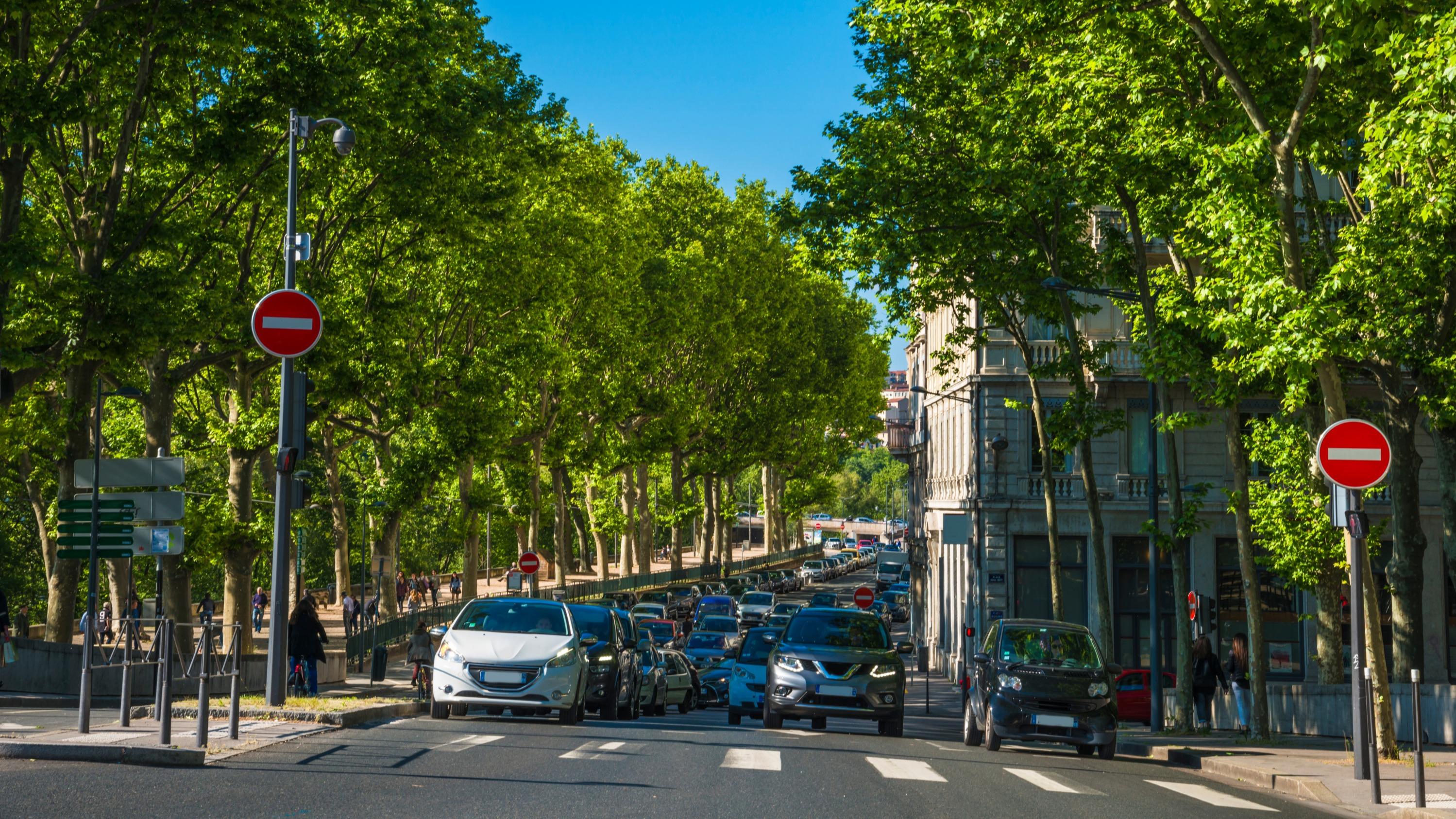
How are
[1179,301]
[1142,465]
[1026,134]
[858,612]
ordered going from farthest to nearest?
[1142,465]
[1026,134]
[858,612]
[1179,301]

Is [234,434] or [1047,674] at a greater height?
[234,434]

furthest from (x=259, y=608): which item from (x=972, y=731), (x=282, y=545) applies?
(x=282, y=545)

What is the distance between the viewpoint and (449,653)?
58.2 ft

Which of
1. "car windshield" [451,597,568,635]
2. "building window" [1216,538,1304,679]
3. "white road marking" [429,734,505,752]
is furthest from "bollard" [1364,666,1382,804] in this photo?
"building window" [1216,538,1304,679]

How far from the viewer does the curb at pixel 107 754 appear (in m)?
11.8

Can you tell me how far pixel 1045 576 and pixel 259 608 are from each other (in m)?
29.8

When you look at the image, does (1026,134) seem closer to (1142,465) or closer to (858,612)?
(858,612)

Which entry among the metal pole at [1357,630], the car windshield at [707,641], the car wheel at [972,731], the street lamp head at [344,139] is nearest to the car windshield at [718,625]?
the car windshield at [707,641]

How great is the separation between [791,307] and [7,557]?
117ft

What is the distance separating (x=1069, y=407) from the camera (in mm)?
26703

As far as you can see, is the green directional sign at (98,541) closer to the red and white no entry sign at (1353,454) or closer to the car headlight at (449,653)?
the car headlight at (449,653)

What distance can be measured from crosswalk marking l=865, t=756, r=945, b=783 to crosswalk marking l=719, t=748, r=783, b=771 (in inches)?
38.2

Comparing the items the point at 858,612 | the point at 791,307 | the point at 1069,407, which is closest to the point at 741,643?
the point at 858,612

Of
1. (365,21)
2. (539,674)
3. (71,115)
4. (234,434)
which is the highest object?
(365,21)
